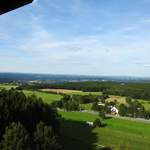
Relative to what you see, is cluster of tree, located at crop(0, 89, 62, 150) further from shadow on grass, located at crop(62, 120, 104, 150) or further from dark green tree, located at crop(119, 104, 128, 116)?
dark green tree, located at crop(119, 104, 128, 116)

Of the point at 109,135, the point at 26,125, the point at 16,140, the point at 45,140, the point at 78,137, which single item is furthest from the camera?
the point at 109,135

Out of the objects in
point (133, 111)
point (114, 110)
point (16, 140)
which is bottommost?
point (114, 110)

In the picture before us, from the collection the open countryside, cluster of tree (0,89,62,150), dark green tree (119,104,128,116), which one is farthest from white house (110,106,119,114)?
cluster of tree (0,89,62,150)

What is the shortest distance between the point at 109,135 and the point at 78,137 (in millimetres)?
7370

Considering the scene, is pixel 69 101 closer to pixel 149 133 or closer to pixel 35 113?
pixel 149 133

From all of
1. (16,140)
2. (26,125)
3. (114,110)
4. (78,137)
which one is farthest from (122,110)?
(16,140)

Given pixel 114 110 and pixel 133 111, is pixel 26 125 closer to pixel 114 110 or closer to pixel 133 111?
pixel 133 111

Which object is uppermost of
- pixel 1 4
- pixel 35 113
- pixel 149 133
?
pixel 1 4

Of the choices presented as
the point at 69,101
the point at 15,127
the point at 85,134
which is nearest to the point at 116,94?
the point at 69,101

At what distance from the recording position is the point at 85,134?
74.8 m

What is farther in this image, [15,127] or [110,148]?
[110,148]

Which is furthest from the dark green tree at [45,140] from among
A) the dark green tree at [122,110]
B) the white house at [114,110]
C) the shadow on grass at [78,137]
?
the white house at [114,110]

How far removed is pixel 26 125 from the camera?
57.1m

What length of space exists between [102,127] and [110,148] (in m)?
30.0
